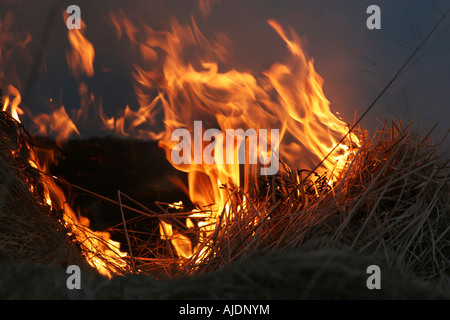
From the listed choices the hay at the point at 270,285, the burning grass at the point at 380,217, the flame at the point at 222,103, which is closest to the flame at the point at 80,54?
the flame at the point at 222,103

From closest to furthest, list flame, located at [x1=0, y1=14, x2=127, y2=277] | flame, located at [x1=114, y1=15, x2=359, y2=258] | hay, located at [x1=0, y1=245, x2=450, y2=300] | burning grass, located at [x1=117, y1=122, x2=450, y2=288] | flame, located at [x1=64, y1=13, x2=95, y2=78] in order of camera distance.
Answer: hay, located at [x1=0, y1=245, x2=450, y2=300]
burning grass, located at [x1=117, y1=122, x2=450, y2=288]
flame, located at [x1=0, y1=14, x2=127, y2=277]
flame, located at [x1=114, y1=15, x2=359, y2=258]
flame, located at [x1=64, y1=13, x2=95, y2=78]

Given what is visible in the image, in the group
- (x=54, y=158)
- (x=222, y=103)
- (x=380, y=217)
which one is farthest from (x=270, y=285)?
(x=54, y=158)

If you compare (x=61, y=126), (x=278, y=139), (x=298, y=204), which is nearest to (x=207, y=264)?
(x=298, y=204)

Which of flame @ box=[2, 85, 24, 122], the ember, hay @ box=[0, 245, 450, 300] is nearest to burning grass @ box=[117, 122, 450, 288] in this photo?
the ember

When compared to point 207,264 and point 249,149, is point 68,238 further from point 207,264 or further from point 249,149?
point 249,149

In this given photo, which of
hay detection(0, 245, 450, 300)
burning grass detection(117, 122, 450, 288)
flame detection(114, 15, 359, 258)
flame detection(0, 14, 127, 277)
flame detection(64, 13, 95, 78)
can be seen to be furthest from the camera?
flame detection(64, 13, 95, 78)

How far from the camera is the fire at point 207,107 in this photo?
1705mm

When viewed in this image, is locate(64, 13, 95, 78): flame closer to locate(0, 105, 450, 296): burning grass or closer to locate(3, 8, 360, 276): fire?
locate(3, 8, 360, 276): fire

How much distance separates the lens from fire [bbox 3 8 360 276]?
1.71 metres

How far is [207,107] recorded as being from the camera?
1.84 meters

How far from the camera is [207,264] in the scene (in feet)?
3.97

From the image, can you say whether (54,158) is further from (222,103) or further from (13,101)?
(222,103)

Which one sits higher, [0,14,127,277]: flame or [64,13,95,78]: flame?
[64,13,95,78]: flame

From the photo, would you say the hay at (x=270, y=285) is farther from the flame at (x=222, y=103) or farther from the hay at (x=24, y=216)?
the flame at (x=222, y=103)
